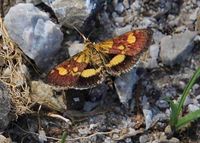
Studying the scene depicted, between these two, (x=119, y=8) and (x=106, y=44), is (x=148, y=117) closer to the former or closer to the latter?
(x=106, y=44)

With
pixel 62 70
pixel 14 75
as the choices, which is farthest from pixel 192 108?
pixel 14 75

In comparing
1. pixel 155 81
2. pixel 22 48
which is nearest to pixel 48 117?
pixel 22 48

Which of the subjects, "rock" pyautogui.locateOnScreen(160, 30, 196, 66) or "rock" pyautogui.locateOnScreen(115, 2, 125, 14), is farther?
"rock" pyautogui.locateOnScreen(115, 2, 125, 14)

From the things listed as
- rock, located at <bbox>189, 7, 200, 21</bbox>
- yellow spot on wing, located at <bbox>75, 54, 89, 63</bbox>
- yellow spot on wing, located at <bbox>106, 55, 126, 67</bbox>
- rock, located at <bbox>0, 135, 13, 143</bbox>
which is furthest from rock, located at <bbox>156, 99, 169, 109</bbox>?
rock, located at <bbox>0, 135, 13, 143</bbox>

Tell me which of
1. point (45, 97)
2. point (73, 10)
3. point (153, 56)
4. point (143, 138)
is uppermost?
point (73, 10)

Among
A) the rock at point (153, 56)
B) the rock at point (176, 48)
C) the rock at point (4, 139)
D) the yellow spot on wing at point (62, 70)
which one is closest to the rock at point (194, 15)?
the rock at point (176, 48)

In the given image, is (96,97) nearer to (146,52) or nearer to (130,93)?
(130,93)

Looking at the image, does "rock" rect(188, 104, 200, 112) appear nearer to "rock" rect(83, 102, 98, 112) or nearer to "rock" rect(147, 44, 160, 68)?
"rock" rect(147, 44, 160, 68)
